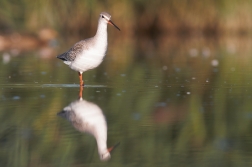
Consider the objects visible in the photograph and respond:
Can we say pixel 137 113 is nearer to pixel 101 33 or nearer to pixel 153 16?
pixel 101 33

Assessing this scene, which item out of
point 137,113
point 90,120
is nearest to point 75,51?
point 137,113

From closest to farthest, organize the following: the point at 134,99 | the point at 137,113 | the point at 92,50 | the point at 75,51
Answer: the point at 137,113
the point at 134,99
the point at 92,50
the point at 75,51

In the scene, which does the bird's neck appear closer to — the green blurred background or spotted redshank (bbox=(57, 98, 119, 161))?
the green blurred background

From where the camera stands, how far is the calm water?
5180mm

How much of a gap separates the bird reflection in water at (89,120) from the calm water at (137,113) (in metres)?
0.06

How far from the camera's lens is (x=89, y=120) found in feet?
21.8

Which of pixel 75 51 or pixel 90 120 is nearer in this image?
pixel 90 120

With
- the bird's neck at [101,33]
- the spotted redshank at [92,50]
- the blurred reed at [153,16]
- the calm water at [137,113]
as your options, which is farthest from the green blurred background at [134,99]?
the bird's neck at [101,33]

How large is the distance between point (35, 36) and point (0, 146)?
16.7 meters

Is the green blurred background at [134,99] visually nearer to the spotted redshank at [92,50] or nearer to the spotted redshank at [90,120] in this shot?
the spotted redshank at [90,120]

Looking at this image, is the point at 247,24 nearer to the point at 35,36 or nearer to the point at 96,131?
the point at 35,36

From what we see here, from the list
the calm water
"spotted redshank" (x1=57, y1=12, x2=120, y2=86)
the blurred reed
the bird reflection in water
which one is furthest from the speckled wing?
the blurred reed

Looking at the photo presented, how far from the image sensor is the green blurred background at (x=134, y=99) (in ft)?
17.3

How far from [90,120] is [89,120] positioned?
0.03 ft
